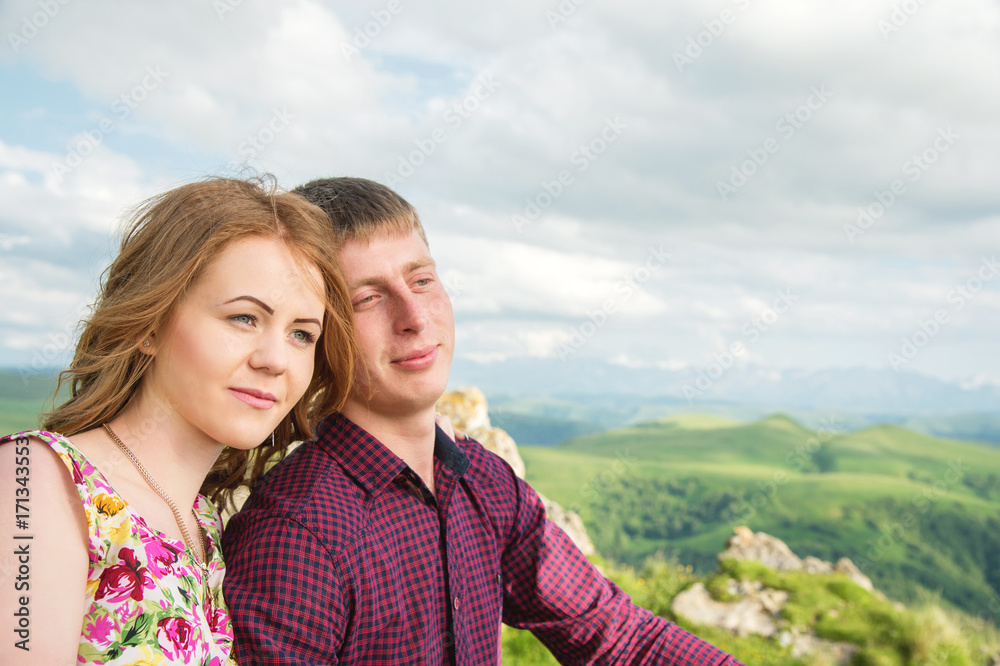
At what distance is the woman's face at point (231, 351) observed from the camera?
82.3 inches

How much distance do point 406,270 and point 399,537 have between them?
1.03m

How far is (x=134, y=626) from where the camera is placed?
1.76 metres

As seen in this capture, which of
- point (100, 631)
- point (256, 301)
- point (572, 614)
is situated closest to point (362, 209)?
point (256, 301)

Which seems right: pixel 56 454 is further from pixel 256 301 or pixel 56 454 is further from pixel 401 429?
pixel 401 429

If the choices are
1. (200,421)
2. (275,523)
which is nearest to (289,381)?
(200,421)

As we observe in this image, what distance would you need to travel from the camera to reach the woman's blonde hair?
83.0 inches

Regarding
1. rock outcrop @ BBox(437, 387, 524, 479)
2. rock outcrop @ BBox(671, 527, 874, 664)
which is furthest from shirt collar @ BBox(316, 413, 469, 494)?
rock outcrop @ BBox(671, 527, 874, 664)

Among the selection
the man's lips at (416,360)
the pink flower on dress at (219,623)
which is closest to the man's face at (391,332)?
the man's lips at (416,360)

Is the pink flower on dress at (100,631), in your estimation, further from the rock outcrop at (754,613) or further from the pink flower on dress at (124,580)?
the rock outcrop at (754,613)

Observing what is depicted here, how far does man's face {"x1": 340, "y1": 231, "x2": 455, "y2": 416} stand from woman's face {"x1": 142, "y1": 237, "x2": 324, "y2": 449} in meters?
0.47

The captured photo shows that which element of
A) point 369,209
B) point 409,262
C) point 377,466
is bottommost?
point 377,466

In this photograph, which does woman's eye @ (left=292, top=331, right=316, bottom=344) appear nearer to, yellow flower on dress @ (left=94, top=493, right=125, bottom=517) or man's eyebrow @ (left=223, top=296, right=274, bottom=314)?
man's eyebrow @ (left=223, top=296, right=274, bottom=314)

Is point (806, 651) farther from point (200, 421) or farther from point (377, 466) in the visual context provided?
point (200, 421)

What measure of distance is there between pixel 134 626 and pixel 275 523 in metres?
0.58
